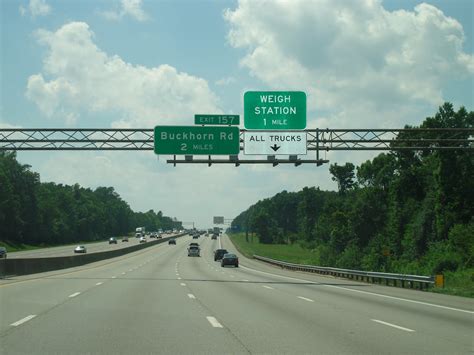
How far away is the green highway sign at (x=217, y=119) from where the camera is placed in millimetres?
32312

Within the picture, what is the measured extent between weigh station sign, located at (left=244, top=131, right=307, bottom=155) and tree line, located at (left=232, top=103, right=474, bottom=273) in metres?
6.62

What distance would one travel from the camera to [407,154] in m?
84.9

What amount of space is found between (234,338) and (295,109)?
2064 centimetres

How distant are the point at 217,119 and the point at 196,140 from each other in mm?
1574

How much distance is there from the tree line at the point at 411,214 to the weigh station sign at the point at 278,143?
21.7 ft

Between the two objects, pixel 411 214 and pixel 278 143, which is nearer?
pixel 278 143

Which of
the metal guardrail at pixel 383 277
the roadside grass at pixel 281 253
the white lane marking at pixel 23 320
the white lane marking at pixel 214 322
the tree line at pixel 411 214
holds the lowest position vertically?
the roadside grass at pixel 281 253

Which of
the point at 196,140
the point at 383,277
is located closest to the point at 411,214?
the point at 383,277

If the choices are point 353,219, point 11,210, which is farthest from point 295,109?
point 11,210

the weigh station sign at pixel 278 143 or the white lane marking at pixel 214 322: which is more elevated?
the weigh station sign at pixel 278 143

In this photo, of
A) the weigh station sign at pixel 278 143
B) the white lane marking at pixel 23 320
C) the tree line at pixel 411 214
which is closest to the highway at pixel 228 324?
the white lane marking at pixel 23 320

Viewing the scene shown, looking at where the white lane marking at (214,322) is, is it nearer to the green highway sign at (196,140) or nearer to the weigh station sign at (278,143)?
the weigh station sign at (278,143)

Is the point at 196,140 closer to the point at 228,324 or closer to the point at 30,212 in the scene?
the point at 228,324

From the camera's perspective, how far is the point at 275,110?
31.1 meters
